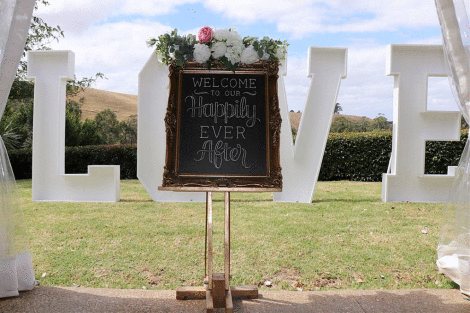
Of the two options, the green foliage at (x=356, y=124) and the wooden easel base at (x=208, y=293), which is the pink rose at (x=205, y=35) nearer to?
the wooden easel base at (x=208, y=293)

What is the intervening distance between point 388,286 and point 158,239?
7.83 ft

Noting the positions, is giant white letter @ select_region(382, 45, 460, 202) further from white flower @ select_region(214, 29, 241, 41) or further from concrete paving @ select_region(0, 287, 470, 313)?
white flower @ select_region(214, 29, 241, 41)

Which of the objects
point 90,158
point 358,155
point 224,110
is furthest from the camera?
point 90,158

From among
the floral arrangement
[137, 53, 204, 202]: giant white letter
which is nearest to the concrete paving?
the floral arrangement

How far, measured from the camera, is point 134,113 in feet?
52.6

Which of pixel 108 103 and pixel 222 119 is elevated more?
pixel 108 103

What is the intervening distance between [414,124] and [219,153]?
3.39 meters

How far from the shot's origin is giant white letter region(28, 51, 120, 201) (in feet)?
20.5

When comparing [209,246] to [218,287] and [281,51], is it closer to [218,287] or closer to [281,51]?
[218,287]

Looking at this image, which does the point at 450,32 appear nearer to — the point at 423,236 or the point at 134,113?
the point at 423,236

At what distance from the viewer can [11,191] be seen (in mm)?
4023

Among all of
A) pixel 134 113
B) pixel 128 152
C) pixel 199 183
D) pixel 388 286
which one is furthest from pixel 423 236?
pixel 134 113

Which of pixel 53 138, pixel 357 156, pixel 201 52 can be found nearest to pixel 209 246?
pixel 201 52

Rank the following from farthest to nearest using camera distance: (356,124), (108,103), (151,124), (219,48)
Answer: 1. (108,103)
2. (356,124)
3. (151,124)
4. (219,48)
